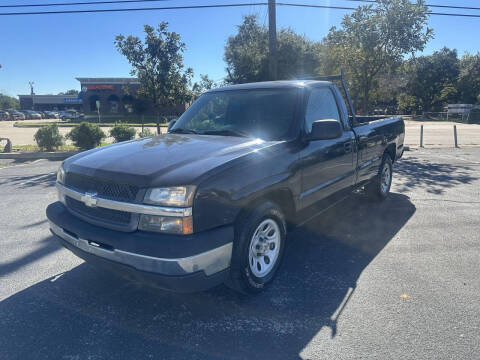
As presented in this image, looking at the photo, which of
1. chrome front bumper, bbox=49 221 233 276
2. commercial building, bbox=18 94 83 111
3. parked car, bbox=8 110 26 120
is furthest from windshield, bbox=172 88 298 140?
commercial building, bbox=18 94 83 111

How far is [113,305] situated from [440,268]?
331 centimetres

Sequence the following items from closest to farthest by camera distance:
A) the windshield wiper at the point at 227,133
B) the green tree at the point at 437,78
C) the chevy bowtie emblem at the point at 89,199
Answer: the chevy bowtie emblem at the point at 89,199 → the windshield wiper at the point at 227,133 → the green tree at the point at 437,78

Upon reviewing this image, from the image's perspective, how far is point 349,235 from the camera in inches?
183

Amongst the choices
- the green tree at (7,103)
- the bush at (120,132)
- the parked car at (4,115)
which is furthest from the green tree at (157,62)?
the green tree at (7,103)

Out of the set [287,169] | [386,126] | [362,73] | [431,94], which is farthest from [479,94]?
[287,169]

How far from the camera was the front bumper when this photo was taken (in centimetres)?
236

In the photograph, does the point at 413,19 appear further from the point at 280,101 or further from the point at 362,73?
the point at 280,101

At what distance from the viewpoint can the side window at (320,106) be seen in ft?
12.6

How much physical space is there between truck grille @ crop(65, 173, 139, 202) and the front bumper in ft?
0.87

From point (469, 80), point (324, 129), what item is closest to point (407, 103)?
point (469, 80)

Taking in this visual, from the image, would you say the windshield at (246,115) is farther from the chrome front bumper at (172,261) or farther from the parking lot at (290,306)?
the parking lot at (290,306)

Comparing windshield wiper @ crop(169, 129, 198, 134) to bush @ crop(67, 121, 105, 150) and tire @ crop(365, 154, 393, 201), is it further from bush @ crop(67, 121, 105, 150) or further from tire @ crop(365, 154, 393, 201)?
bush @ crop(67, 121, 105, 150)

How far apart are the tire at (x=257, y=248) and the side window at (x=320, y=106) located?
3.71 feet

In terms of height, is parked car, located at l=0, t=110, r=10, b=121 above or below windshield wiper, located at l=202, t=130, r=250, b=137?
above
